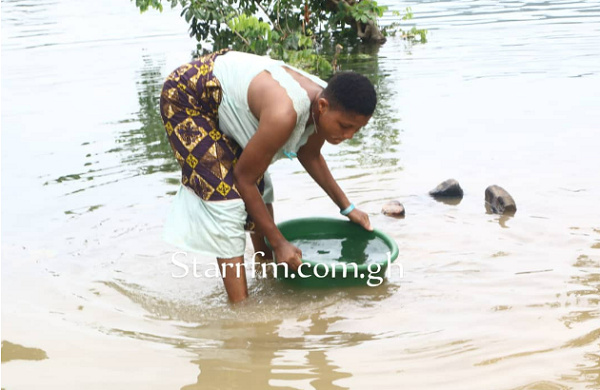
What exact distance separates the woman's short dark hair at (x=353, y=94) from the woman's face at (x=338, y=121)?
0.9 inches

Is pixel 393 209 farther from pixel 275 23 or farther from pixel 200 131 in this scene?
pixel 275 23

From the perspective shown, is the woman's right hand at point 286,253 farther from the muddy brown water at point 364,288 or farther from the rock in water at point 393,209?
the rock in water at point 393,209

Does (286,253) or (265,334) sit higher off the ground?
(286,253)

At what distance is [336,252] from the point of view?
3709 millimetres

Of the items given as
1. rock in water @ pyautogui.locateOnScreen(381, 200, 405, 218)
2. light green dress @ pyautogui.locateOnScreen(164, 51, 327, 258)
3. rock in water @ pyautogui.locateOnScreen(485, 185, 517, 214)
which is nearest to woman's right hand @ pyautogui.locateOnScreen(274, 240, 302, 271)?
light green dress @ pyautogui.locateOnScreen(164, 51, 327, 258)

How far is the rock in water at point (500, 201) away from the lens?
164 inches

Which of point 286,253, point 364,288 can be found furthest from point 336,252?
point 286,253

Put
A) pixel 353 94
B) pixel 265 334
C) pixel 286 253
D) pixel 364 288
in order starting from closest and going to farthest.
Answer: pixel 353 94, pixel 265 334, pixel 286 253, pixel 364 288

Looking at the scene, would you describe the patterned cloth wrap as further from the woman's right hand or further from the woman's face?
the woman's face

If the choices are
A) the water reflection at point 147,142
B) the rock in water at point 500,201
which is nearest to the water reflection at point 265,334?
the rock in water at point 500,201

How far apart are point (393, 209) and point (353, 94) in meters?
1.51

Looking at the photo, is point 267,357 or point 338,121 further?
point 338,121

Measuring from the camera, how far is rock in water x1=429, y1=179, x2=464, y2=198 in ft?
14.7

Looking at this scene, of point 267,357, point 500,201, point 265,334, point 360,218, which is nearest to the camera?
point 267,357
